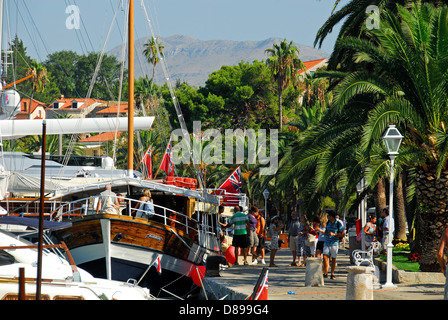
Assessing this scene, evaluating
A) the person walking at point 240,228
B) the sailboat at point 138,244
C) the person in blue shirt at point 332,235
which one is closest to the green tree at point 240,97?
the person walking at point 240,228

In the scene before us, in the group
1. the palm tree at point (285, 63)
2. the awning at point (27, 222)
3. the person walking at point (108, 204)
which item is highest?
the palm tree at point (285, 63)

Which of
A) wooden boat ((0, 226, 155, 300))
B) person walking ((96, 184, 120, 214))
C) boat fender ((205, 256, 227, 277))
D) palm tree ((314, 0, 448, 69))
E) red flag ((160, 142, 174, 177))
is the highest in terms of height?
palm tree ((314, 0, 448, 69))

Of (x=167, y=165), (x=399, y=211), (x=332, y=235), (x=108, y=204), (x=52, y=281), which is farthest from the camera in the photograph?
(x=399, y=211)

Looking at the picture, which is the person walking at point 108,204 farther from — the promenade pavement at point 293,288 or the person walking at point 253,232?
the person walking at point 253,232

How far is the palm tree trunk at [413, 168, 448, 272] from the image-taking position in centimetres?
1625

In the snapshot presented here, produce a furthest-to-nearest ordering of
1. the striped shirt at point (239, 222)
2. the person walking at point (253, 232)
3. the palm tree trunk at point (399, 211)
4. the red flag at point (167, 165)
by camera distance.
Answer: the palm tree trunk at point (399, 211) < the red flag at point (167, 165) < the person walking at point (253, 232) < the striped shirt at point (239, 222)

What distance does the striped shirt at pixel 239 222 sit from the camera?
63.4ft

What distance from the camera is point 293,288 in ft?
49.2

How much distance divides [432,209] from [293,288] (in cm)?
415

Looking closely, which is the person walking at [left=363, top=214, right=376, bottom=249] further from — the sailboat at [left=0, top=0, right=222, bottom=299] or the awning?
the awning

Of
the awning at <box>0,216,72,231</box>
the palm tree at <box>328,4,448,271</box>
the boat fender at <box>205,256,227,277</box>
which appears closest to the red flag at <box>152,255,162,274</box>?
the boat fender at <box>205,256,227,277</box>

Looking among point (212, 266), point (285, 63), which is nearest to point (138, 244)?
point (212, 266)

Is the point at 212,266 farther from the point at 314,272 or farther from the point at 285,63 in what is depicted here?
the point at 285,63
